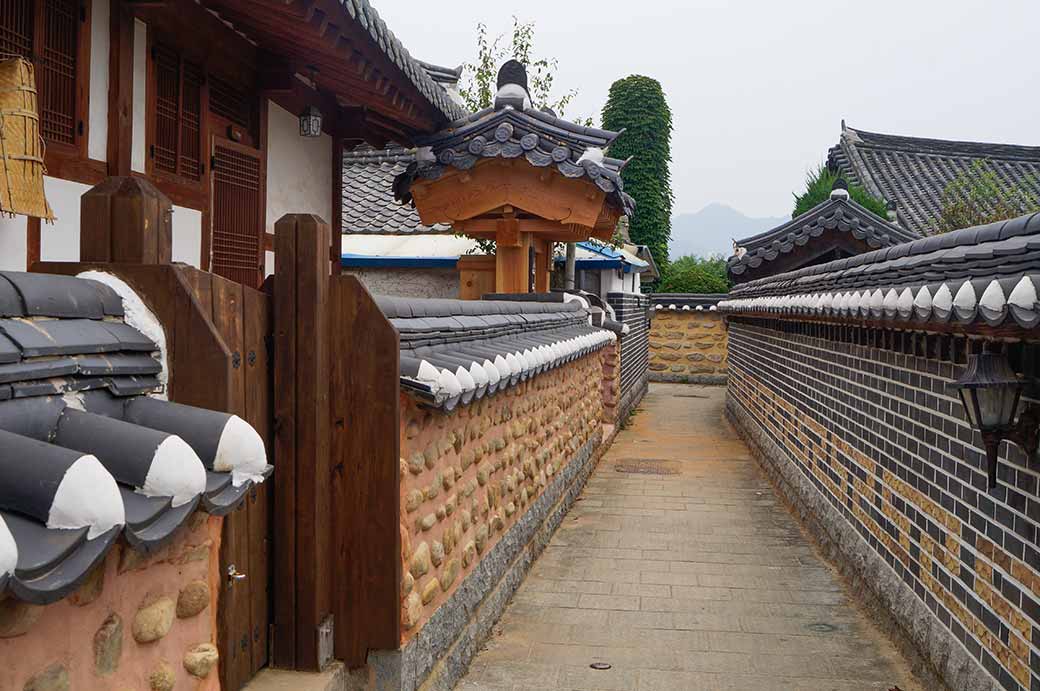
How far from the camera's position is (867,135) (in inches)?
1000

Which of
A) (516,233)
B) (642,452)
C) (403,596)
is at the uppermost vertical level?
(516,233)

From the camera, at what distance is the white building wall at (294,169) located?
777 cm

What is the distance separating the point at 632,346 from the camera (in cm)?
1930

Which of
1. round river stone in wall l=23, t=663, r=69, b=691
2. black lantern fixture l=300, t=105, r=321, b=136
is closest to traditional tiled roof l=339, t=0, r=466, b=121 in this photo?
black lantern fixture l=300, t=105, r=321, b=136

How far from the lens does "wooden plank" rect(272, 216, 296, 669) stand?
143 inches

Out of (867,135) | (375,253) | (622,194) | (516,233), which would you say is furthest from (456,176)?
(867,135)

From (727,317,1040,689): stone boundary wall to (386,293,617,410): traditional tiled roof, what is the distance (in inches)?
86.5

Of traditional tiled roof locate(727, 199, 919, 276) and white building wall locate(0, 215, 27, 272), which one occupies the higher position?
traditional tiled roof locate(727, 199, 919, 276)

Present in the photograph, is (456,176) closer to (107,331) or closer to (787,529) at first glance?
(787,529)

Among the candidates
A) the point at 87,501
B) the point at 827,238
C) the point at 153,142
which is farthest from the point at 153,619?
the point at 827,238

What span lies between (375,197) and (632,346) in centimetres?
627

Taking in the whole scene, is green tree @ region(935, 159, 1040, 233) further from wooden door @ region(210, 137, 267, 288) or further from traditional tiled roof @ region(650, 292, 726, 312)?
wooden door @ region(210, 137, 267, 288)

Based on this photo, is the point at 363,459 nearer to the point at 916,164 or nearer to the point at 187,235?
the point at 187,235

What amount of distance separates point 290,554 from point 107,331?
1581mm
